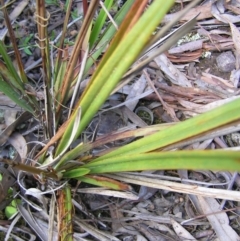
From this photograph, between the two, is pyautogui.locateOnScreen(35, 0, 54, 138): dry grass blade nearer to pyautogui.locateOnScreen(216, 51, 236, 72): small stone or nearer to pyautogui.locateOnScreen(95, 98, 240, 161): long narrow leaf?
pyautogui.locateOnScreen(95, 98, 240, 161): long narrow leaf

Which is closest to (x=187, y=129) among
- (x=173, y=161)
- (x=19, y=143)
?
(x=173, y=161)

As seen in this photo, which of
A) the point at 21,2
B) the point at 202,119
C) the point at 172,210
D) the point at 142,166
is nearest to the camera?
the point at 202,119

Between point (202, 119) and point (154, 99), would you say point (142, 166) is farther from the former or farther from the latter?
point (154, 99)

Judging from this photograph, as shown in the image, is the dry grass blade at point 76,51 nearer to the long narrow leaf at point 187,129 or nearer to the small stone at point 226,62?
the long narrow leaf at point 187,129

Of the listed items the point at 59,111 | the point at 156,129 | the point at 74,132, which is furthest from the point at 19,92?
the point at 156,129

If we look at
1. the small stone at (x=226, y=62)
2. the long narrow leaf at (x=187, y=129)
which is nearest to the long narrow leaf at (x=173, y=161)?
the long narrow leaf at (x=187, y=129)

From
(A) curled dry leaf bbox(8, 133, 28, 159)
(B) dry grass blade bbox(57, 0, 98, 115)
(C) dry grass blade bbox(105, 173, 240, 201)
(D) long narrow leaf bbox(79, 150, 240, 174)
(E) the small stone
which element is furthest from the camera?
(E) the small stone

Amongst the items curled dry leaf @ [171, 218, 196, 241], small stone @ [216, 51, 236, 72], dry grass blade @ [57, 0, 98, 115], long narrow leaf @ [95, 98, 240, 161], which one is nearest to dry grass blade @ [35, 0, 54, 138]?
dry grass blade @ [57, 0, 98, 115]

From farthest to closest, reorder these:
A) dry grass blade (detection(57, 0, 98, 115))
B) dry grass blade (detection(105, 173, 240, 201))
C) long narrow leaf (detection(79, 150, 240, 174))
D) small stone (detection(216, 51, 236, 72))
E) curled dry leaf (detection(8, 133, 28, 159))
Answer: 1. small stone (detection(216, 51, 236, 72))
2. curled dry leaf (detection(8, 133, 28, 159))
3. dry grass blade (detection(105, 173, 240, 201))
4. dry grass blade (detection(57, 0, 98, 115))
5. long narrow leaf (detection(79, 150, 240, 174))
